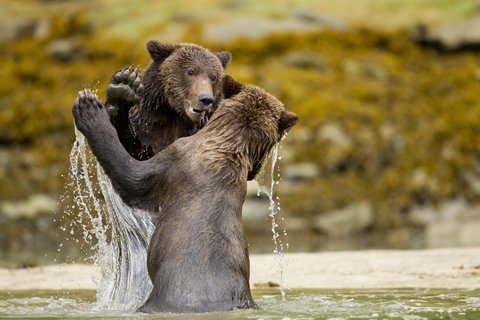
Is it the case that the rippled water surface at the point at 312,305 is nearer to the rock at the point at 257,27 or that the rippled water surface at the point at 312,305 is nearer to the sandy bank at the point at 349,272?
the sandy bank at the point at 349,272

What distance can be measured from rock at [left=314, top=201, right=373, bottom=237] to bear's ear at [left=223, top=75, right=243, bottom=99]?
12.5 m

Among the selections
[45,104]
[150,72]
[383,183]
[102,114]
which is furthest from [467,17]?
[102,114]

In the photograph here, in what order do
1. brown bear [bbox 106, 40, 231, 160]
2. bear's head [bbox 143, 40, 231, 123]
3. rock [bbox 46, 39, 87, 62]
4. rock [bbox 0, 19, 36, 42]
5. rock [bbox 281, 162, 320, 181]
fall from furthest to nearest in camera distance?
rock [bbox 0, 19, 36, 42], rock [bbox 46, 39, 87, 62], rock [bbox 281, 162, 320, 181], bear's head [bbox 143, 40, 231, 123], brown bear [bbox 106, 40, 231, 160]

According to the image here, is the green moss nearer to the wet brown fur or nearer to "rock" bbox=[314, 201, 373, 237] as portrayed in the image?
"rock" bbox=[314, 201, 373, 237]

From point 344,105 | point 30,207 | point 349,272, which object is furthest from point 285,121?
point 344,105

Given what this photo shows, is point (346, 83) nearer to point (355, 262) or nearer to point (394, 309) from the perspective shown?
point (355, 262)

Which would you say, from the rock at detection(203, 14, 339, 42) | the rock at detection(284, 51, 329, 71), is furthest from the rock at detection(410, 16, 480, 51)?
the rock at detection(284, 51, 329, 71)

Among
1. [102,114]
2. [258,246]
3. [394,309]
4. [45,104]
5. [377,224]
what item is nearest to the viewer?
[394,309]

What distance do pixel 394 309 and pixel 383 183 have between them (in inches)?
587

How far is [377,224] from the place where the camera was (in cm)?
2070

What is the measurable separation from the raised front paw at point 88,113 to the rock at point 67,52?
62.4ft

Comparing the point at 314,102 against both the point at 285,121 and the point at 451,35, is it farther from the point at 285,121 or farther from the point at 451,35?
the point at 285,121

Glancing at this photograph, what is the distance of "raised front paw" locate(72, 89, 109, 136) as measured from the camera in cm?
754

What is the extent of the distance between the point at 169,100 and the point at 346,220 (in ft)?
38.9
